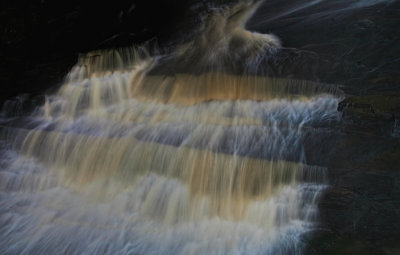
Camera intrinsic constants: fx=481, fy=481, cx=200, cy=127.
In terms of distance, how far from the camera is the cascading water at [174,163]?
528 cm

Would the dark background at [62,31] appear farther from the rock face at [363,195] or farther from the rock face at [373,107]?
the rock face at [363,195]

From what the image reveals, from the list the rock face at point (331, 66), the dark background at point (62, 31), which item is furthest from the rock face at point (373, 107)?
the dark background at point (62, 31)

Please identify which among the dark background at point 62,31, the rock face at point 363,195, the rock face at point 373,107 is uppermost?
the dark background at point 62,31

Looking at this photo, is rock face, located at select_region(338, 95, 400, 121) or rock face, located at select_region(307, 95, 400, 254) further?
rock face, located at select_region(338, 95, 400, 121)

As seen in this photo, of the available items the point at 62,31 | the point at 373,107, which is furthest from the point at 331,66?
the point at 62,31

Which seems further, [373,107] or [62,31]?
[62,31]

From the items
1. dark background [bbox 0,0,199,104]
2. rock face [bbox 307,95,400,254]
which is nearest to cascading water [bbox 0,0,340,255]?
rock face [bbox 307,95,400,254]

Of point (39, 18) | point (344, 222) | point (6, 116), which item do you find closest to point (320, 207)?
point (344, 222)

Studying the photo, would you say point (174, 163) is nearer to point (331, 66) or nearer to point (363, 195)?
point (363, 195)

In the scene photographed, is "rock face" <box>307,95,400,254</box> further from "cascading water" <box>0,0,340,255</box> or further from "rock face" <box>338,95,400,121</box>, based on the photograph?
"cascading water" <box>0,0,340,255</box>

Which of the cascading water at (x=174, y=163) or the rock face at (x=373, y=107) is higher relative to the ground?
the rock face at (x=373, y=107)

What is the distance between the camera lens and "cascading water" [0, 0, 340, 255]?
208 inches

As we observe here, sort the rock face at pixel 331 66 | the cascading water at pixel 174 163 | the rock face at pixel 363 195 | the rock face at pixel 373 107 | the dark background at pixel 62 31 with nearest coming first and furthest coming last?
1. the rock face at pixel 363 195
2. the rock face at pixel 331 66
3. the cascading water at pixel 174 163
4. the rock face at pixel 373 107
5. the dark background at pixel 62 31

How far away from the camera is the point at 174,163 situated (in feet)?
19.0
